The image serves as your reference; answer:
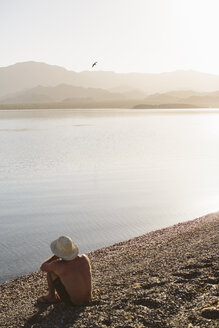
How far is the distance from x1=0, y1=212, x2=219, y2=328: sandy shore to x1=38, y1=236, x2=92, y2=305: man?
0.19m

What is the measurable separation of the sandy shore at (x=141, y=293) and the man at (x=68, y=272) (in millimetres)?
186

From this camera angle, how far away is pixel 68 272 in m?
6.64

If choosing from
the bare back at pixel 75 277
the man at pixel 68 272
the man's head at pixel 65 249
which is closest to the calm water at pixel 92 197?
the man at pixel 68 272

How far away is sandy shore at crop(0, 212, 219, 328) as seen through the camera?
591 centimetres

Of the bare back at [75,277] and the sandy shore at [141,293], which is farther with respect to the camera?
the bare back at [75,277]

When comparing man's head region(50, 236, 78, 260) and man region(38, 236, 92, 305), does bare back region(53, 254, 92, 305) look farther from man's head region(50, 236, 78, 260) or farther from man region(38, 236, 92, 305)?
man's head region(50, 236, 78, 260)

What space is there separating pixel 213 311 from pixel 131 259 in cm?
495

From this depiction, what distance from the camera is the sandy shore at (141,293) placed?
233 inches

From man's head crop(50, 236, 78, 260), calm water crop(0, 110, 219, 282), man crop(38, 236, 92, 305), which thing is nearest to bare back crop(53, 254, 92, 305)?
man crop(38, 236, 92, 305)

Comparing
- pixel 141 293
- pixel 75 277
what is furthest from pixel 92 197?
pixel 75 277

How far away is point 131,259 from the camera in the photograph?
34.9 ft

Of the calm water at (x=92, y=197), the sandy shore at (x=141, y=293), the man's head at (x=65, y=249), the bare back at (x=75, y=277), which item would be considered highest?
the man's head at (x=65, y=249)

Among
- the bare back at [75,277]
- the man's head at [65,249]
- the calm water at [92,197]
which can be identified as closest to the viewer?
the man's head at [65,249]

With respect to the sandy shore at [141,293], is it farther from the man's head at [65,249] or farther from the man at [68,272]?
the man's head at [65,249]
